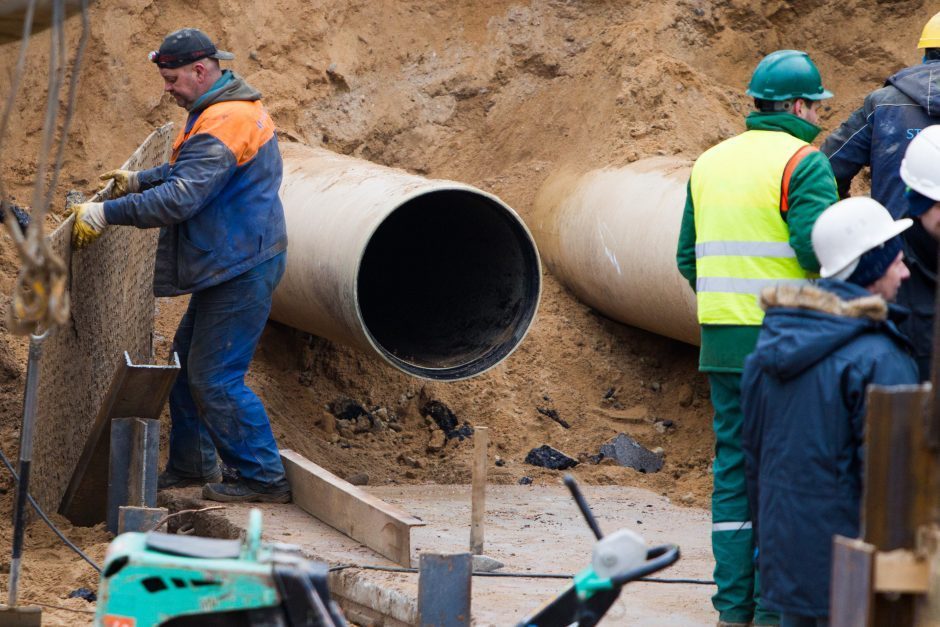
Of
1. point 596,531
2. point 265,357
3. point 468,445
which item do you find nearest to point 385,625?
point 596,531

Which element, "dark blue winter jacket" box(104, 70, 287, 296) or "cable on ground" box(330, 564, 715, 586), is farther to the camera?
"dark blue winter jacket" box(104, 70, 287, 296)

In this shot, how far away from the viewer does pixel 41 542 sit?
19.4 feet

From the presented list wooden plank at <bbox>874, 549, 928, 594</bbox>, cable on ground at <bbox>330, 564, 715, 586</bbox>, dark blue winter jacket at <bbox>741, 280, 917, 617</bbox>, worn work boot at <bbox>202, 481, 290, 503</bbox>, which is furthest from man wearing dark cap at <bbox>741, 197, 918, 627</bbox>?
worn work boot at <bbox>202, 481, 290, 503</bbox>

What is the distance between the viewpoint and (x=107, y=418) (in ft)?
18.8

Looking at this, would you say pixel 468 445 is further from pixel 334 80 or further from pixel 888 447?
pixel 888 447

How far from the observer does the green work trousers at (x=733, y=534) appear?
4.30 metres

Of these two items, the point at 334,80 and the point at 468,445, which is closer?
the point at 468,445

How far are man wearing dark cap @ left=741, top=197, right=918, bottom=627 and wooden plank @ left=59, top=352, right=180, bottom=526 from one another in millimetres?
2964

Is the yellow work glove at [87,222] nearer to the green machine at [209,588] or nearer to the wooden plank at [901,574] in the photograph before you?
the green machine at [209,588]

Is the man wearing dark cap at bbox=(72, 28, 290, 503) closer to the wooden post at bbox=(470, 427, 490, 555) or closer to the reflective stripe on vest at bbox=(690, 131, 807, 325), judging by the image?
the wooden post at bbox=(470, 427, 490, 555)

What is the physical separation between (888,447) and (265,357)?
5.76 meters

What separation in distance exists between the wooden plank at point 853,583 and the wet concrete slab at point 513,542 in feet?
4.58

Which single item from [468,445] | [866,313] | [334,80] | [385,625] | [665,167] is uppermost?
[334,80]

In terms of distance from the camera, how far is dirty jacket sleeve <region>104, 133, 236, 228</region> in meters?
5.62
